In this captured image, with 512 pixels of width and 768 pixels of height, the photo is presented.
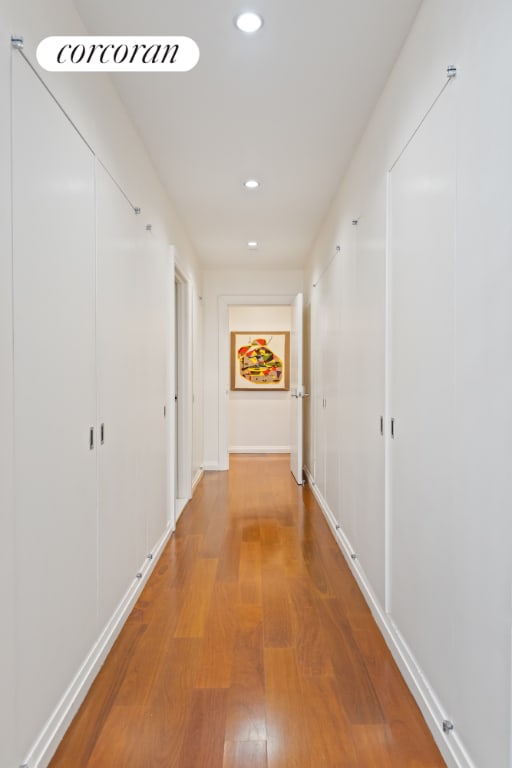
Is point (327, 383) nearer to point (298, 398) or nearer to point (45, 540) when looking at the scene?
point (298, 398)

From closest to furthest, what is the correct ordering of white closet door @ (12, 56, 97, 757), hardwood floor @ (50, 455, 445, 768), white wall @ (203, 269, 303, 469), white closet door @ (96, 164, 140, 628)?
white closet door @ (12, 56, 97, 757), hardwood floor @ (50, 455, 445, 768), white closet door @ (96, 164, 140, 628), white wall @ (203, 269, 303, 469)

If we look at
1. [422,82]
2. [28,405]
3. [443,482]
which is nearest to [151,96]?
[422,82]

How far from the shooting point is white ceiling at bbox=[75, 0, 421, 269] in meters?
1.89

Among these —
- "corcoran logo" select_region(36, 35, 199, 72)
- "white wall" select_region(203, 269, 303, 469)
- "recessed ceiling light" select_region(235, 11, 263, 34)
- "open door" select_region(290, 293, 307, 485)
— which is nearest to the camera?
"corcoran logo" select_region(36, 35, 199, 72)

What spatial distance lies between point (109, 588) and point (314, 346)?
11.6 ft

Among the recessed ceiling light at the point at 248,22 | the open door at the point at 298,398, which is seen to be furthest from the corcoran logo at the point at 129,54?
the open door at the point at 298,398

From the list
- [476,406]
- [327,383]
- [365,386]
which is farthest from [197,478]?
[476,406]

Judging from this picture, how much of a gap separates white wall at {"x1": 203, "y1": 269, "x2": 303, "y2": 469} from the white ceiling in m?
2.20

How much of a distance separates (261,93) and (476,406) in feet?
6.24

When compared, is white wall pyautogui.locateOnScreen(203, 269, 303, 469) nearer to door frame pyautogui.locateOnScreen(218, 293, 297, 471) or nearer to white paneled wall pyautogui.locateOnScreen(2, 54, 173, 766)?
door frame pyautogui.locateOnScreen(218, 293, 297, 471)

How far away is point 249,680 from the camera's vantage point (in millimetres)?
1930

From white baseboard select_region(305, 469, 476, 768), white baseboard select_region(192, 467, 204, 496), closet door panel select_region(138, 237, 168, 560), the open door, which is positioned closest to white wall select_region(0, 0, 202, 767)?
closet door panel select_region(138, 237, 168, 560)

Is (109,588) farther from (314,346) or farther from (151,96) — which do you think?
(314,346)

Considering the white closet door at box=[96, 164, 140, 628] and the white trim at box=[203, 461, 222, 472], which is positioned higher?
the white closet door at box=[96, 164, 140, 628]
